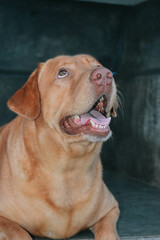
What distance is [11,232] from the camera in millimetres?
2949

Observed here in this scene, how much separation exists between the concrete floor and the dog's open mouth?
0.95m

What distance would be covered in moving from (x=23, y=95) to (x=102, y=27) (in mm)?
3829

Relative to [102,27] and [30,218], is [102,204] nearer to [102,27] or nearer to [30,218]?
[30,218]

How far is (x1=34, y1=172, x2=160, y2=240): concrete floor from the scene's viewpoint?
11.3 feet

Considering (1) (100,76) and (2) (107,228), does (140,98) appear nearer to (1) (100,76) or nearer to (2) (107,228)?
(2) (107,228)

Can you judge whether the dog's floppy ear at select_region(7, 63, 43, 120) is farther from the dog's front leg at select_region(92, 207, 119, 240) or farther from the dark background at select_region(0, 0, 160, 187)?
the dark background at select_region(0, 0, 160, 187)

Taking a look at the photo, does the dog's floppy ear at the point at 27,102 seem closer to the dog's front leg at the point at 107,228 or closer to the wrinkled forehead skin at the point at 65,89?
the wrinkled forehead skin at the point at 65,89

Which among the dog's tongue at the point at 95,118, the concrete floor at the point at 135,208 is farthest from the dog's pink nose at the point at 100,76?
the concrete floor at the point at 135,208

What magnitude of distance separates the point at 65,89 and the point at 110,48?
13.0ft

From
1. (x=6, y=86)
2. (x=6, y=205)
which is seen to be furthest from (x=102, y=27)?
(x=6, y=205)

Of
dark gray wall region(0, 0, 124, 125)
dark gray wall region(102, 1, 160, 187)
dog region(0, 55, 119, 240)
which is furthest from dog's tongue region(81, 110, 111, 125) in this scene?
dark gray wall region(0, 0, 124, 125)

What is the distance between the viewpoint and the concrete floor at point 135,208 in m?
3.45

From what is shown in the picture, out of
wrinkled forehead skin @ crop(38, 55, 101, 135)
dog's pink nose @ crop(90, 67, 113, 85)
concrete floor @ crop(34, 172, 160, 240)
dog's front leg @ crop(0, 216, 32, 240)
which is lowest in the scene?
concrete floor @ crop(34, 172, 160, 240)

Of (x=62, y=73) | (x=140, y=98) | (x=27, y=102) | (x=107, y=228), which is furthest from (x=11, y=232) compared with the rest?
(x=140, y=98)
